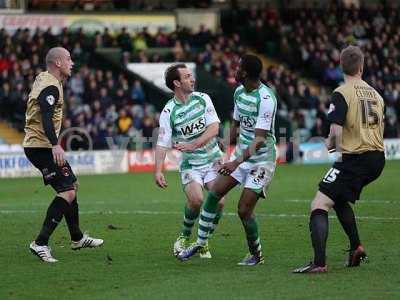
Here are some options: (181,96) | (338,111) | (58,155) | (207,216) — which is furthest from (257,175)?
(58,155)

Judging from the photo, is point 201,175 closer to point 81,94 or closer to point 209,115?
point 209,115

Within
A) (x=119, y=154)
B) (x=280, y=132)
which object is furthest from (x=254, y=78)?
(x=280, y=132)

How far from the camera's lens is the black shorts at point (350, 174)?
10102 mm

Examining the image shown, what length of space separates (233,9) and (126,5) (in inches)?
182

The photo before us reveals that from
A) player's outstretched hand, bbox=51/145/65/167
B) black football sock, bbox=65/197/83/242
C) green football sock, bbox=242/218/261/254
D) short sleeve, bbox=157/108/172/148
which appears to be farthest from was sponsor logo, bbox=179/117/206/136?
black football sock, bbox=65/197/83/242

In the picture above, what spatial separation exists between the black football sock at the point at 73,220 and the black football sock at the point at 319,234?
9.56ft

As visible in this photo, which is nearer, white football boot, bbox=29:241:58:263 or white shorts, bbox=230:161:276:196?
white shorts, bbox=230:161:276:196

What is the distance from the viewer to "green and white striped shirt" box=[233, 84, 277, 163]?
10633mm

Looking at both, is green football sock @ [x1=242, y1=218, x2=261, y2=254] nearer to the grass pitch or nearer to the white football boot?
the grass pitch

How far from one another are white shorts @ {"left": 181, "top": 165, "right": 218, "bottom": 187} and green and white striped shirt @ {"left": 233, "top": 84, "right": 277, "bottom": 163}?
595 millimetres

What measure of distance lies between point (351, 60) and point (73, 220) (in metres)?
3.67

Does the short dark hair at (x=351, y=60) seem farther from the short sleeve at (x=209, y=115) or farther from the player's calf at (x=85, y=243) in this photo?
the player's calf at (x=85, y=243)

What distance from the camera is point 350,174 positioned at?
33.2ft

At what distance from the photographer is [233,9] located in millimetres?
40906
